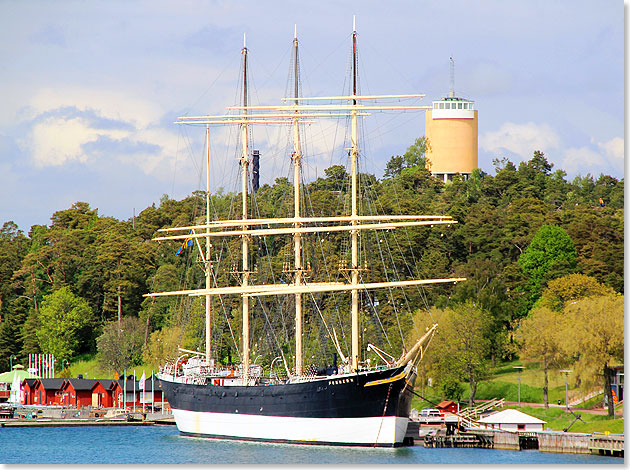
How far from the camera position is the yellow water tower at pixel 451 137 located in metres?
97.5

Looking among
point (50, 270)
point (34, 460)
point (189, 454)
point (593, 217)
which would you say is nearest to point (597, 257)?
point (593, 217)

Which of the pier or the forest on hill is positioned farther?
the forest on hill

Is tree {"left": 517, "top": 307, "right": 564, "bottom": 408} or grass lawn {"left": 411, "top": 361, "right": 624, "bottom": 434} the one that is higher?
tree {"left": 517, "top": 307, "right": 564, "bottom": 408}

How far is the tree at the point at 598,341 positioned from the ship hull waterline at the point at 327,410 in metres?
9.23

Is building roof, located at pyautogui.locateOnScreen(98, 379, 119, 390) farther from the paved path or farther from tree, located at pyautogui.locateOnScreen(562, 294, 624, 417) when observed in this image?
tree, located at pyautogui.locateOnScreen(562, 294, 624, 417)

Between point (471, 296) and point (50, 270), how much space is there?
151 ft

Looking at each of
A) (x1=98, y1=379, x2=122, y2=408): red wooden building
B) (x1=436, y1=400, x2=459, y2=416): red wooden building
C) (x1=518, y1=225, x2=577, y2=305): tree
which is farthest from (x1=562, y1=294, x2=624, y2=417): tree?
(x1=98, y1=379, x2=122, y2=408): red wooden building

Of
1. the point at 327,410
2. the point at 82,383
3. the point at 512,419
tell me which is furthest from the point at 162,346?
the point at 512,419

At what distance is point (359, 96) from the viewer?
51531mm

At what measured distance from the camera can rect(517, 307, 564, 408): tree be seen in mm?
59594

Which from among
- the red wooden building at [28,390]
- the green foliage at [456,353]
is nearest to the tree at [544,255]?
the green foliage at [456,353]

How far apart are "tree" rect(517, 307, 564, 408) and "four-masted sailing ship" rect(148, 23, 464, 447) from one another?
761cm

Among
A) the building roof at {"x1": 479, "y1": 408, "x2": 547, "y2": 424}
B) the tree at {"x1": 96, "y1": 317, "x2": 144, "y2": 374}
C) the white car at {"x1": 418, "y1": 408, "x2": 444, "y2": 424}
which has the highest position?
the tree at {"x1": 96, "y1": 317, "x2": 144, "y2": 374}

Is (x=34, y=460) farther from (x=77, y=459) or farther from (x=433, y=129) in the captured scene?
(x=433, y=129)
